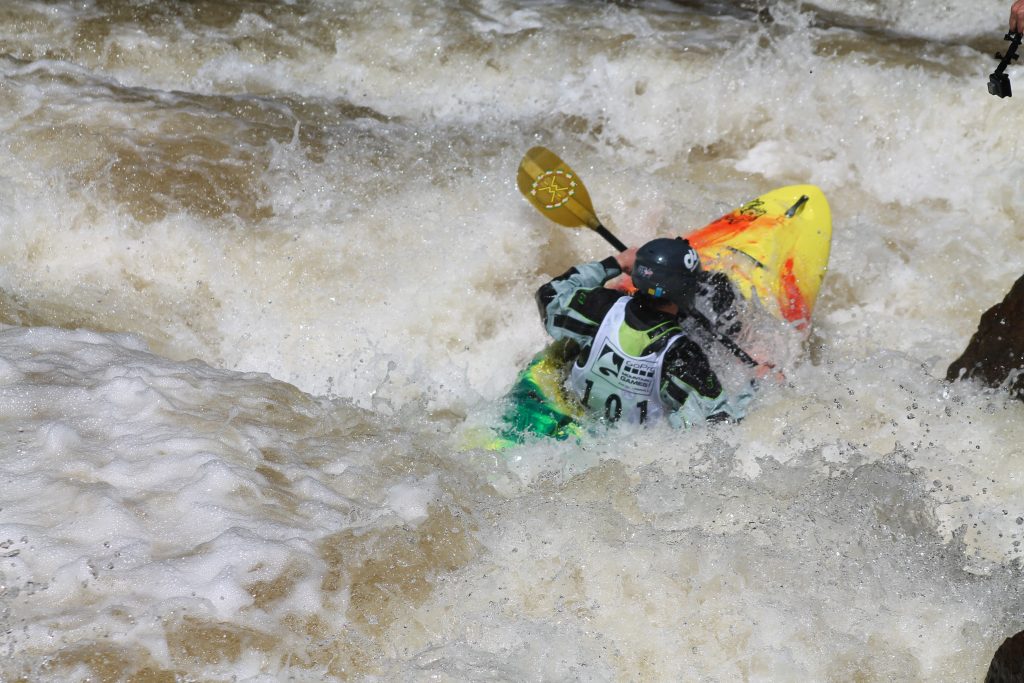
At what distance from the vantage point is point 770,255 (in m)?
4.78

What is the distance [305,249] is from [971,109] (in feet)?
12.2

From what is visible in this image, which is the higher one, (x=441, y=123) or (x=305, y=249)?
(x=441, y=123)

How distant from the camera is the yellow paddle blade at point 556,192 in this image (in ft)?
15.6

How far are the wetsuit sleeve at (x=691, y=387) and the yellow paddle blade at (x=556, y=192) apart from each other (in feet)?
3.70

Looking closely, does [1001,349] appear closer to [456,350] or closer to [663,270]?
[663,270]

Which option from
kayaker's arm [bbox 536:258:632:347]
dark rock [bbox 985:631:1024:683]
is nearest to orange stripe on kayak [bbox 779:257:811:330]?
kayaker's arm [bbox 536:258:632:347]

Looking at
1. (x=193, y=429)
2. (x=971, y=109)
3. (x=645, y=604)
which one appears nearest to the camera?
(x=645, y=604)

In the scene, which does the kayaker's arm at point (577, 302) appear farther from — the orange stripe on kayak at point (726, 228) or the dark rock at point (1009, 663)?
the dark rock at point (1009, 663)

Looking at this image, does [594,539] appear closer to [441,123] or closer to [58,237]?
[58,237]

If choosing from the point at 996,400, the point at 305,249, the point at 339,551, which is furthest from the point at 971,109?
the point at 339,551

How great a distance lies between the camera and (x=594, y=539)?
309 cm

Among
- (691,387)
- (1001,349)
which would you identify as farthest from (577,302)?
(1001,349)

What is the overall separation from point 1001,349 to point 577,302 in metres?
1.68

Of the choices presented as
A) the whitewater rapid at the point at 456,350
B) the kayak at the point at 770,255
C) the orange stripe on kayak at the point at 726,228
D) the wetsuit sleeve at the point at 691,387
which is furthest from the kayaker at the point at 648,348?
the orange stripe on kayak at the point at 726,228
